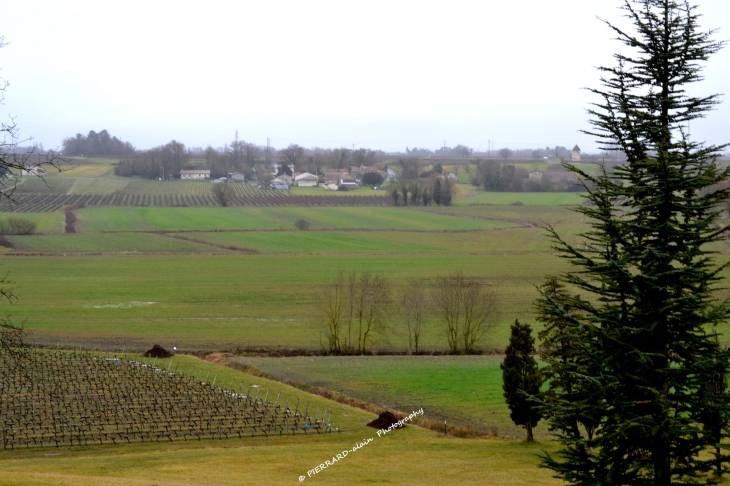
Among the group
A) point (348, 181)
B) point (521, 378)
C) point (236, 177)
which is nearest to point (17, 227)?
point (521, 378)

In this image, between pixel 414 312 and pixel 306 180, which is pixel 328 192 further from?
pixel 414 312

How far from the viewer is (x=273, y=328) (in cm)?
4678

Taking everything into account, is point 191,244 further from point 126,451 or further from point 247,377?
point 126,451

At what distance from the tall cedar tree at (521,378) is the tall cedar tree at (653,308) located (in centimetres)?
1238

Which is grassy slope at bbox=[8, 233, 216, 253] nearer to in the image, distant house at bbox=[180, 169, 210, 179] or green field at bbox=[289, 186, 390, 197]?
green field at bbox=[289, 186, 390, 197]

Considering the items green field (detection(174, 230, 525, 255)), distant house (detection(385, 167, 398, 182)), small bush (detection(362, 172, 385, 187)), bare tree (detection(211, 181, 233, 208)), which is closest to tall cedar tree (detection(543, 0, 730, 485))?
green field (detection(174, 230, 525, 255))

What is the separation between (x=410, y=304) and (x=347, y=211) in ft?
215

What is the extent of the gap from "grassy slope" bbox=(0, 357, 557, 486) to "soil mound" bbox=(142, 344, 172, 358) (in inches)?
593

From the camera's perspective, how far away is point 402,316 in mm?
49250

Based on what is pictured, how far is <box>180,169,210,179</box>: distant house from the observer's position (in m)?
154

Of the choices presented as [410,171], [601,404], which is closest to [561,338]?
[601,404]

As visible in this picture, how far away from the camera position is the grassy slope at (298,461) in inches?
745

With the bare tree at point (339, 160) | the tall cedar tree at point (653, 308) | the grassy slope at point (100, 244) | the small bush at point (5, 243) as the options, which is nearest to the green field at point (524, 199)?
the bare tree at point (339, 160)

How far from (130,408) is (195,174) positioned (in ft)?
438
